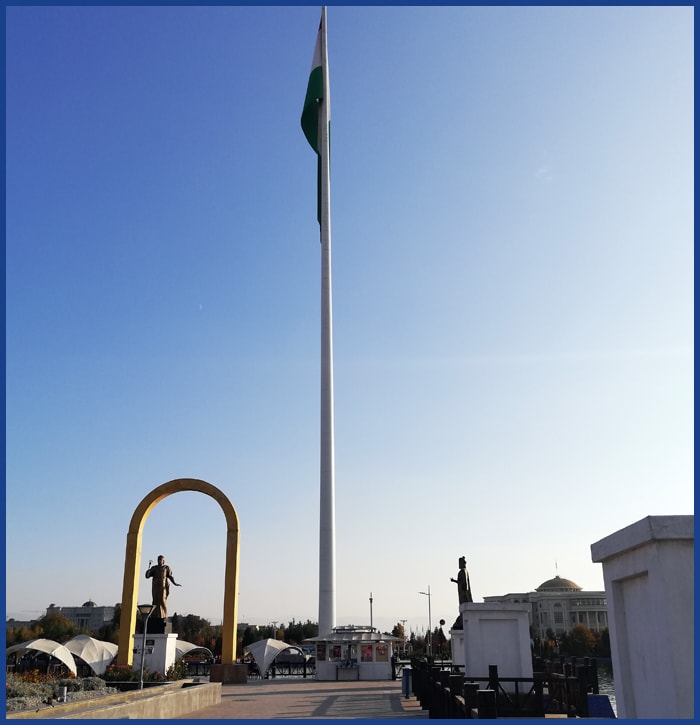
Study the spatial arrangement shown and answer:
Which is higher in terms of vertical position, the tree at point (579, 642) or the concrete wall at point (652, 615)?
the concrete wall at point (652, 615)

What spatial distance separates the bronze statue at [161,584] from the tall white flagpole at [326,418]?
372 inches

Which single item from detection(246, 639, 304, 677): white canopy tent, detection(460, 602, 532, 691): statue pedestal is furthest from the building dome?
detection(460, 602, 532, 691): statue pedestal

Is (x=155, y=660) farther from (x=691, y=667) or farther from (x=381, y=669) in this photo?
(x=691, y=667)

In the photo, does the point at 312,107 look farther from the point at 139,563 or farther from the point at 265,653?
the point at 265,653

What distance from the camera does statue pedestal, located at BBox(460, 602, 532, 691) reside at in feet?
55.6

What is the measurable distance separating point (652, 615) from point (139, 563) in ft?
83.1

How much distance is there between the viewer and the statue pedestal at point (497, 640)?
17.0 m

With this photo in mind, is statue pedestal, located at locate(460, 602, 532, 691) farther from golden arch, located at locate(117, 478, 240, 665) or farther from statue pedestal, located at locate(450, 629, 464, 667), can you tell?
golden arch, located at locate(117, 478, 240, 665)

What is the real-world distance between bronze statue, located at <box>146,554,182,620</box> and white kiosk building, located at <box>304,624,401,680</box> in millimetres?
7841

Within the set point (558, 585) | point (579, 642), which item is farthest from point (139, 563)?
point (558, 585)

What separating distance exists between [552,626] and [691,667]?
10960 cm

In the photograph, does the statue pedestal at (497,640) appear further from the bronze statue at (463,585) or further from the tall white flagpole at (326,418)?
the tall white flagpole at (326,418)

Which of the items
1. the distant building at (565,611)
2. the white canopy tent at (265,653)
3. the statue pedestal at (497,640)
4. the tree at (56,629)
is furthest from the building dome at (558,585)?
the statue pedestal at (497,640)

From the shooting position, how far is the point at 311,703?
1964cm
